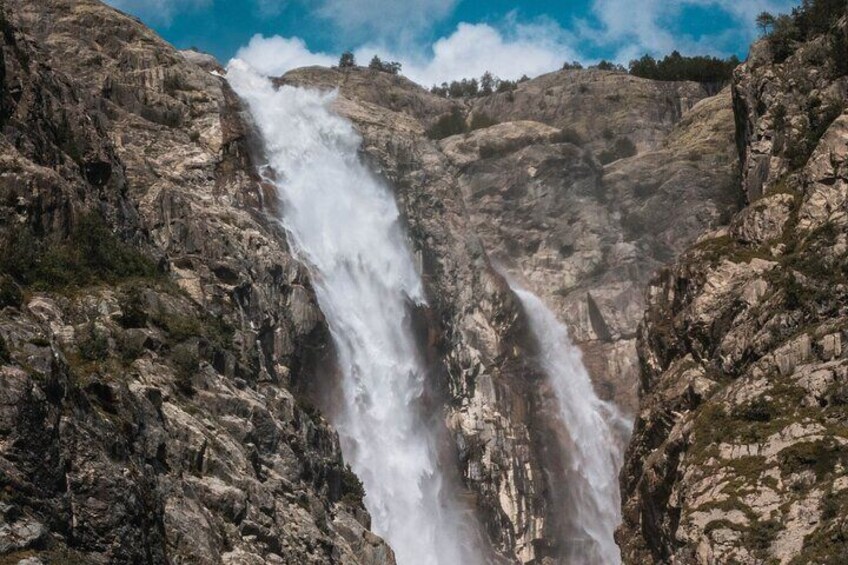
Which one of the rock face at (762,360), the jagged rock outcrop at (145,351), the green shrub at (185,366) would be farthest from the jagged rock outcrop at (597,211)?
the green shrub at (185,366)

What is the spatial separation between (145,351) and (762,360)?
2612 centimetres

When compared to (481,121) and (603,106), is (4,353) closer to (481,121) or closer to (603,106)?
(603,106)

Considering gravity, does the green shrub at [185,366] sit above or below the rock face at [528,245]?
below

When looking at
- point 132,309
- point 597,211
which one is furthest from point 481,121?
point 132,309

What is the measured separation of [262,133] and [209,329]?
3855cm

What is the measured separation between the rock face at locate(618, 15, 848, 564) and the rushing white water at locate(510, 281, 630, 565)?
21.0 m

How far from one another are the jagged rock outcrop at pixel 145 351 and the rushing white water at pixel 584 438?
78.5 feet

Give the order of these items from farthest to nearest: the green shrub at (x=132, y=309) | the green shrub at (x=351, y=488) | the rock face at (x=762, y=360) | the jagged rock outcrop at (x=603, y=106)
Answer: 1. the jagged rock outcrop at (x=603, y=106)
2. the green shrub at (x=351, y=488)
3. the green shrub at (x=132, y=309)
4. the rock face at (x=762, y=360)

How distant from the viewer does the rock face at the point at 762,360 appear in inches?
1622

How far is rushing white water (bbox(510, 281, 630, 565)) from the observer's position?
79000 mm

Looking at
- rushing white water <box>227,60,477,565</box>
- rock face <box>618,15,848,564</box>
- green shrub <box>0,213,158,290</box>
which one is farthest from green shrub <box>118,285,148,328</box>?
rushing white water <box>227,60,477,565</box>

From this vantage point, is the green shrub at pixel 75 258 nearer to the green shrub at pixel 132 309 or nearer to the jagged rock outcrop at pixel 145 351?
the jagged rock outcrop at pixel 145 351

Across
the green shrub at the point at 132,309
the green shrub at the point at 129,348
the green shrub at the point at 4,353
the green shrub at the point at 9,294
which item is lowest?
the green shrub at the point at 4,353

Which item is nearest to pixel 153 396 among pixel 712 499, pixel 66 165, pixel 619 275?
pixel 66 165
